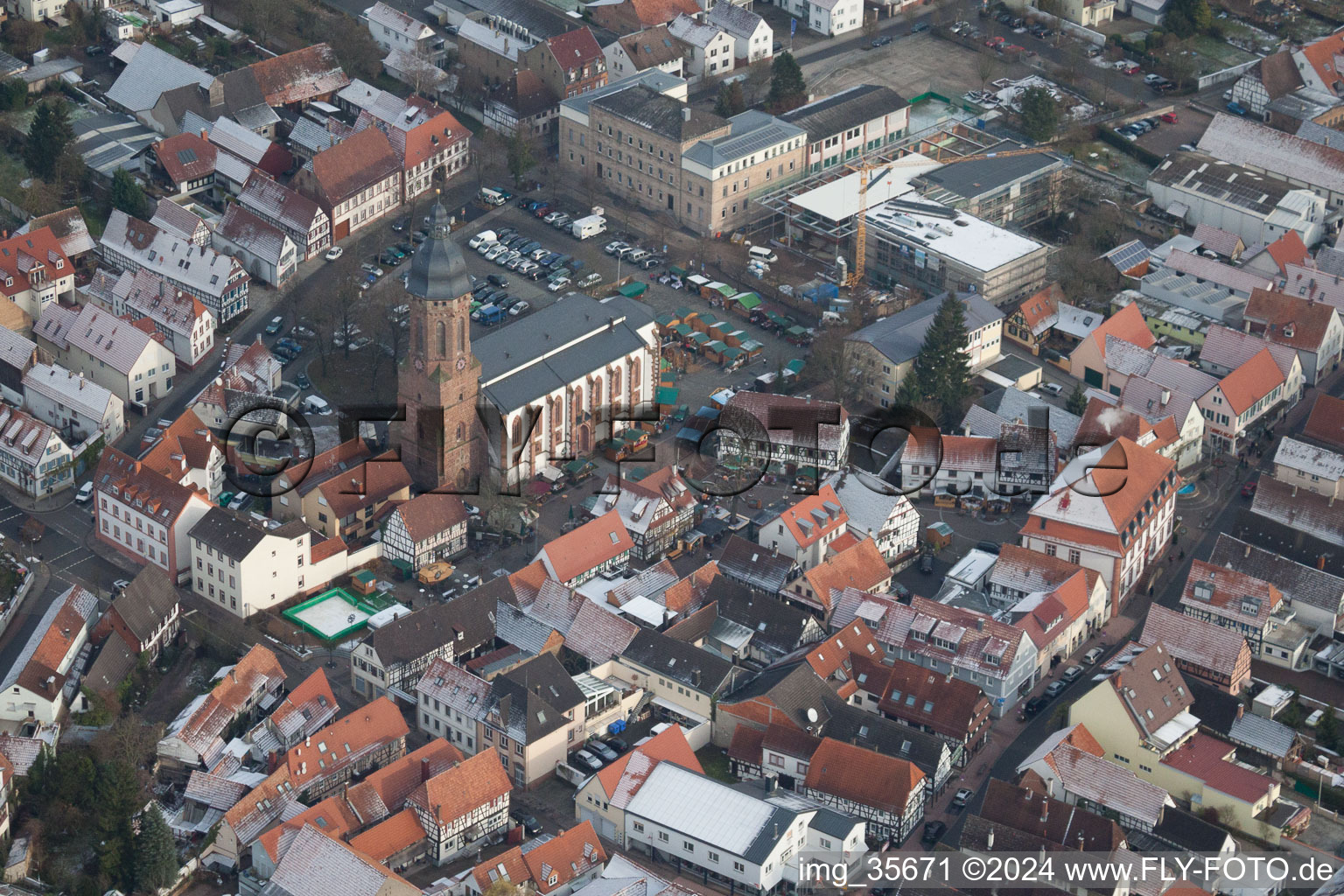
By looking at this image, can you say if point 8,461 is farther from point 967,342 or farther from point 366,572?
point 967,342

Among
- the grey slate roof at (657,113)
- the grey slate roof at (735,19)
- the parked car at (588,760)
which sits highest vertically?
the grey slate roof at (657,113)

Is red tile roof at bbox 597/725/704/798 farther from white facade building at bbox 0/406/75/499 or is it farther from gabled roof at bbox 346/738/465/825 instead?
white facade building at bbox 0/406/75/499

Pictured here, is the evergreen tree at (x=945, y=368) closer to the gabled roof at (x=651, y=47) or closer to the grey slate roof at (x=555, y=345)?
the grey slate roof at (x=555, y=345)

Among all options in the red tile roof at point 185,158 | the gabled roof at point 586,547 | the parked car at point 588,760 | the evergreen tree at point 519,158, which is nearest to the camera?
the parked car at point 588,760

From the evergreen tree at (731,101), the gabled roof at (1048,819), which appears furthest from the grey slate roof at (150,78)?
the gabled roof at (1048,819)

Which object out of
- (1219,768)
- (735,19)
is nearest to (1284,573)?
(1219,768)

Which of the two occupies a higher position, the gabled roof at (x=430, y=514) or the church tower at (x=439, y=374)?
the church tower at (x=439, y=374)

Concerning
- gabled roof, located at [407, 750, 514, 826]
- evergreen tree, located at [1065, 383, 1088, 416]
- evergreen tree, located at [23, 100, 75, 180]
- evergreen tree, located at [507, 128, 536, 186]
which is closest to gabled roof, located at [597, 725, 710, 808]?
gabled roof, located at [407, 750, 514, 826]

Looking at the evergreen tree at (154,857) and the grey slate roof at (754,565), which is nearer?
the evergreen tree at (154,857)
